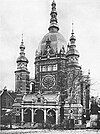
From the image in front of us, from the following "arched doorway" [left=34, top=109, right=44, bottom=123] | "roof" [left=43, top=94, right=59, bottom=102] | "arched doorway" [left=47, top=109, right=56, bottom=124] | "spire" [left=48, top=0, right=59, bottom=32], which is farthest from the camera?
"spire" [left=48, top=0, right=59, bottom=32]

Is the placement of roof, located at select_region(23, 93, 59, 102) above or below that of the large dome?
below

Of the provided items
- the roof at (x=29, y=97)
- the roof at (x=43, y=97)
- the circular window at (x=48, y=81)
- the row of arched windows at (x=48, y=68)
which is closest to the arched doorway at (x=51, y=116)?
the roof at (x=43, y=97)

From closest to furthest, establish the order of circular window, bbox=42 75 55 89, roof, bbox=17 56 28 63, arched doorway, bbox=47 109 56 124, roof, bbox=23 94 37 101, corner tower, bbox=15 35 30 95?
arched doorway, bbox=47 109 56 124 → roof, bbox=23 94 37 101 → corner tower, bbox=15 35 30 95 → circular window, bbox=42 75 55 89 → roof, bbox=17 56 28 63

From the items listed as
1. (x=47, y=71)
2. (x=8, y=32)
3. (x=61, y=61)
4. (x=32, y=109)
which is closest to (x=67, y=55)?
(x=61, y=61)

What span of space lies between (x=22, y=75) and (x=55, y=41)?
398 inches

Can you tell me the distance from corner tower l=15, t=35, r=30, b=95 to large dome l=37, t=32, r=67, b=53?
4.44 meters

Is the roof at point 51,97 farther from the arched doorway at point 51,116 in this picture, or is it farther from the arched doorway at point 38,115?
the arched doorway at point 38,115

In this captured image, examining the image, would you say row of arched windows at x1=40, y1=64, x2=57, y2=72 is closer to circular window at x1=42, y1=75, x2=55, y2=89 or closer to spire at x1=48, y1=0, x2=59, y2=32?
circular window at x1=42, y1=75, x2=55, y2=89

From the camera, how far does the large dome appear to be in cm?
4928

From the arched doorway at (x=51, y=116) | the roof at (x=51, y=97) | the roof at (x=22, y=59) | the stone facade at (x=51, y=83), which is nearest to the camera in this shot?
the arched doorway at (x=51, y=116)

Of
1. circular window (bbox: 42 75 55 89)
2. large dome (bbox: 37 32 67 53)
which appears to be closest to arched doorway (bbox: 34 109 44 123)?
circular window (bbox: 42 75 55 89)

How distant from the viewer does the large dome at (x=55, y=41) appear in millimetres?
49281

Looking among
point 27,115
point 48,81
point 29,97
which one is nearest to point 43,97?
point 29,97

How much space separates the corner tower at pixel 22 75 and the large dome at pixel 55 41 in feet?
14.6
